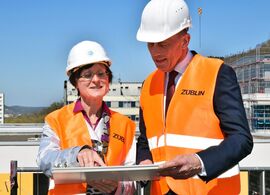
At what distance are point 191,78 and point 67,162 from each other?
0.68m

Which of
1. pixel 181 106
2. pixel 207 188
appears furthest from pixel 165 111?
pixel 207 188

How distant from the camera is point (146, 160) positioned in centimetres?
258

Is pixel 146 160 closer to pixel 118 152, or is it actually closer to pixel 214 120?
pixel 118 152

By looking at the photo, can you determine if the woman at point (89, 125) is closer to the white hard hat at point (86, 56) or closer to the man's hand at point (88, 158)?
the white hard hat at point (86, 56)

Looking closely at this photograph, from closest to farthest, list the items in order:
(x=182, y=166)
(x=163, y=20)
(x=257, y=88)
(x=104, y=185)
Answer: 1. (x=182, y=166)
2. (x=163, y=20)
3. (x=104, y=185)
4. (x=257, y=88)

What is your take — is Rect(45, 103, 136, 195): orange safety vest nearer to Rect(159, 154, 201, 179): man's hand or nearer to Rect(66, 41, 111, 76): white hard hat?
Rect(66, 41, 111, 76): white hard hat

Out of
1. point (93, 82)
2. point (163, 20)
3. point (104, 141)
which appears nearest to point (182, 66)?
point (163, 20)

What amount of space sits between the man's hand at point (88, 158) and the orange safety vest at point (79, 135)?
0.99 ft

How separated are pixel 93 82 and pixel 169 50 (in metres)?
0.55

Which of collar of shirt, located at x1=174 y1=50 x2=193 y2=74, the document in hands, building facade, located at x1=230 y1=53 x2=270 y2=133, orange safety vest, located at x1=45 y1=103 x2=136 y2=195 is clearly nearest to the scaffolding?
building facade, located at x1=230 y1=53 x2=270 y2=133

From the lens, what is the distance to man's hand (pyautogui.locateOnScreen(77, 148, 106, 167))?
2.33 meters

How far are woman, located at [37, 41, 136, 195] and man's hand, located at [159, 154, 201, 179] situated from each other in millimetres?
618

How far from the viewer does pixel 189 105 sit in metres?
2.37

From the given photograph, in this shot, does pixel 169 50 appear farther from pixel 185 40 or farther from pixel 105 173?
pixel 105 173
